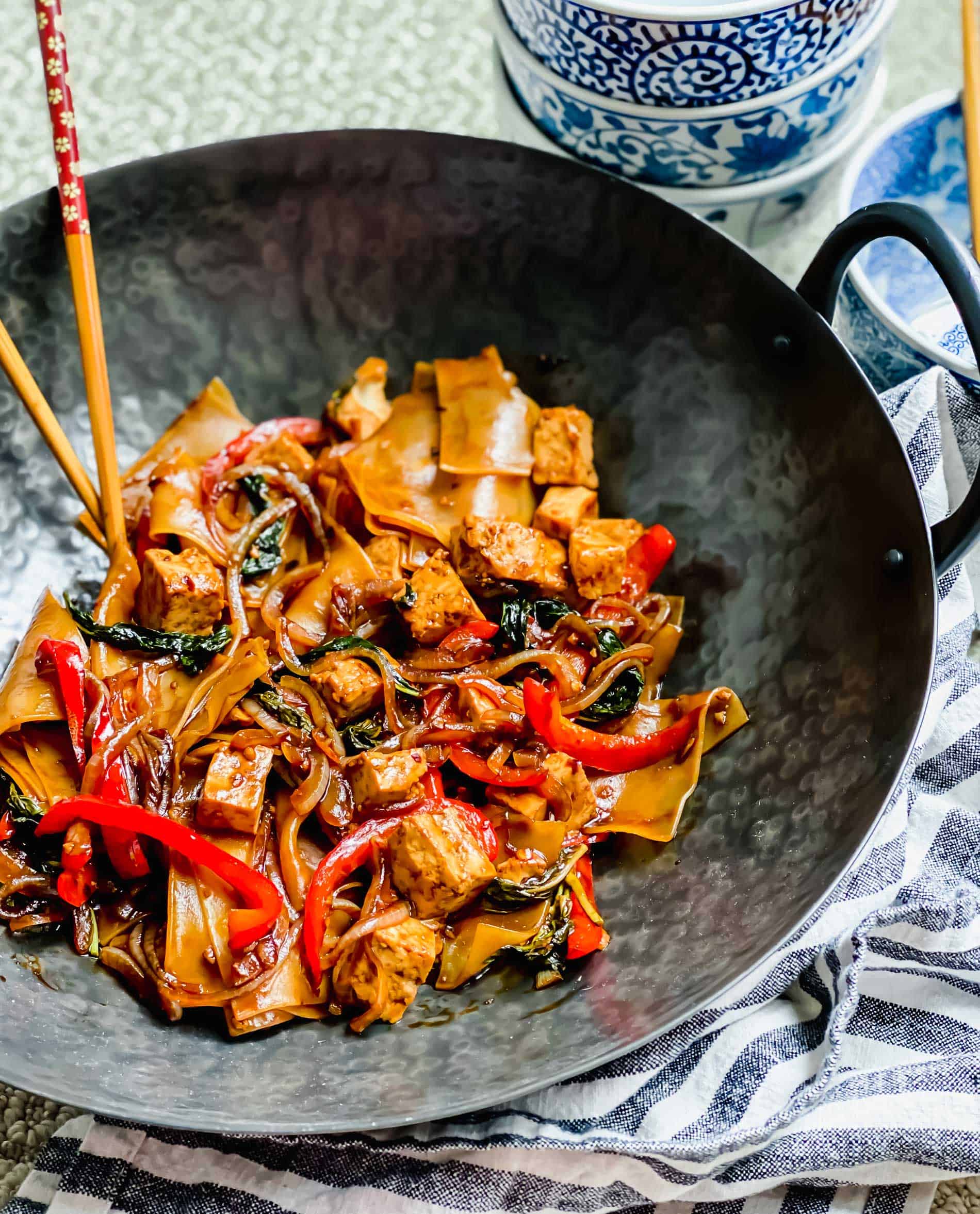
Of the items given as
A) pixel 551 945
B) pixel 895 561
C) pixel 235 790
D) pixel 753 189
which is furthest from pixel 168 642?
pixel 753 189

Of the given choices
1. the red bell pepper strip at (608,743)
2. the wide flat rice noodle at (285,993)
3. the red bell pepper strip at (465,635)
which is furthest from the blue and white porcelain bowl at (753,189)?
the wide flat rice noodle at (285,993)

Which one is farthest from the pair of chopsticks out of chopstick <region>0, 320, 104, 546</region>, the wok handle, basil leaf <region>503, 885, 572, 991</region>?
the wok handle

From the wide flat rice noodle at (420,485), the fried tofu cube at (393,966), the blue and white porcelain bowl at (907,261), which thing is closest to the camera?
the fried tofu cube at (393,966)

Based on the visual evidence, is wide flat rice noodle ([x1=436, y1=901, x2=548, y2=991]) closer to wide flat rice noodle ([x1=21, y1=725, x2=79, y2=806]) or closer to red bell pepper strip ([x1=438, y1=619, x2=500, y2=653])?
red bell pepper strip ([x1=438, y1=619, x2=500, y2=653])

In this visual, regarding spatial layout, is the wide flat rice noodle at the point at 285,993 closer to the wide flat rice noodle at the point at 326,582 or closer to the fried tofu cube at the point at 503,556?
the wide flat rice noodle at the point at 326,582

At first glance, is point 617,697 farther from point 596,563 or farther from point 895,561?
point 895,561
